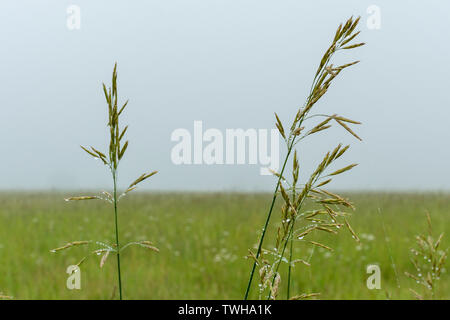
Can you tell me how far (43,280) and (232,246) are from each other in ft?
7.45

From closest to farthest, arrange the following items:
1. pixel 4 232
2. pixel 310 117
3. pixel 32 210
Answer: pixel 310 117 → pixel 4 232 → pixel 32 210

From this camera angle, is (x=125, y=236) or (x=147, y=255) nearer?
(x=147, y=255)

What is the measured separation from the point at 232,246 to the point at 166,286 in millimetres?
1423

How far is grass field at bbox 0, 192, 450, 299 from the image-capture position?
14.3ft

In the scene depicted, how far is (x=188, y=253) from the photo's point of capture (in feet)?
18.6

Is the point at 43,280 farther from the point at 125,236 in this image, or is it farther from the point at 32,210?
the point at 32,210

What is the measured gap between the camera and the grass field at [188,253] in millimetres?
4348

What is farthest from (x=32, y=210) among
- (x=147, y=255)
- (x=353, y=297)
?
(x=353, y=297)

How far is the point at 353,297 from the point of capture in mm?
4051

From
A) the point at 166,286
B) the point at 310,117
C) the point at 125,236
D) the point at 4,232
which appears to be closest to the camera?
the point at 310,117
